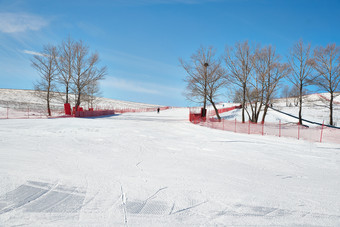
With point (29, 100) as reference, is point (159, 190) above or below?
below

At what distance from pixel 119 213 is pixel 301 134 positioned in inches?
567

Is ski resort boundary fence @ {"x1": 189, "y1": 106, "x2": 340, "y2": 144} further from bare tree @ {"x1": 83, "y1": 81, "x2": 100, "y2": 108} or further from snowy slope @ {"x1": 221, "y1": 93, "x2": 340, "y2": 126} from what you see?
bare tree @ {"x1": 83, "y1": 81, "x2": 100, "y2": 108}

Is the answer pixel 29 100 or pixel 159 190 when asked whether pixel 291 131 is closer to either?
pixel 159 190

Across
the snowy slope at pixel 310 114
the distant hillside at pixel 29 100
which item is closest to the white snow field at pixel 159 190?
the snowy slope at pixel 310 114

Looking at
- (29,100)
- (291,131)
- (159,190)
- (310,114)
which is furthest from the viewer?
(29,100)

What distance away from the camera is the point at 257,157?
739 cm

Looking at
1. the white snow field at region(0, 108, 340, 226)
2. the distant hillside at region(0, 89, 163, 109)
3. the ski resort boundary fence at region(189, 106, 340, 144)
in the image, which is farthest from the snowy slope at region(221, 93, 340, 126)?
the distant hillside at region(0, 89, 163, 109)

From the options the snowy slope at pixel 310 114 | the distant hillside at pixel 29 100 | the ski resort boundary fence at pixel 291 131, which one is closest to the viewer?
the ski resort boundary fence at pixel 291 131

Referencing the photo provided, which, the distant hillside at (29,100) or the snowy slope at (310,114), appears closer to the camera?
the snowy slope at (310,114)

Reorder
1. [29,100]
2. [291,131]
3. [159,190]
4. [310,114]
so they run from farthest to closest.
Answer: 1. [29,100]
2. [310,114]
3. [291,131]
4. [159,190]

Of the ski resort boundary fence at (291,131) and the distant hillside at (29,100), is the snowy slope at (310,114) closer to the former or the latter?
the ski resort boundary fence at (291,131)

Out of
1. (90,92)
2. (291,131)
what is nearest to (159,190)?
(291,131)

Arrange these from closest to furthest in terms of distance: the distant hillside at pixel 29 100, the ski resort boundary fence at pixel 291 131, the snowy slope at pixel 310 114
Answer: the ski resort boundary fence at pixel 291 131, the snowy slope at pixel 310 114, the distant hillside at pixel 29 100

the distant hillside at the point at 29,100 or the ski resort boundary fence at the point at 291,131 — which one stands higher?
the distant hillside at the point at 29,100
